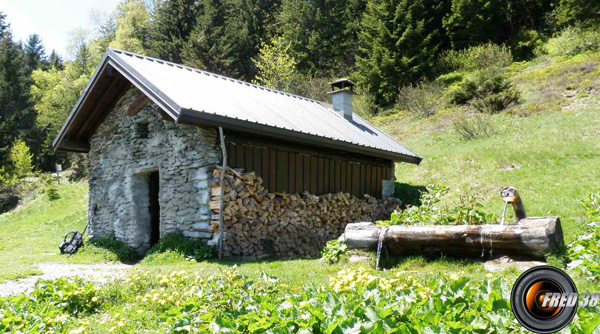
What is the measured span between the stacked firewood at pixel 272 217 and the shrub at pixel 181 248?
0.38m

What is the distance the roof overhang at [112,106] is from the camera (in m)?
7.31

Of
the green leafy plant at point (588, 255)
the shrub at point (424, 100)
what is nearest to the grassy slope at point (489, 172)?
the green leafy plant at point (588, 255)

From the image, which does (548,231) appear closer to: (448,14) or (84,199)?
(84,199)

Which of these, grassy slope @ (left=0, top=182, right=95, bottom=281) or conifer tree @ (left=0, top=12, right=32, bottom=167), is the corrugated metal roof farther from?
conifer tree @ (left=0, top=12, right=32, bottom=167)

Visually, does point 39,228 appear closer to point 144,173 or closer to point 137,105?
point 144,173

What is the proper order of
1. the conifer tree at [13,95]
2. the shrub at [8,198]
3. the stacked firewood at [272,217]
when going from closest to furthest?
the stacked firewood at [272,217] < the shrub at [8,198] < the conifer tree at [13,95]

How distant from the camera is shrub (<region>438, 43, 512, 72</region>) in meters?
25.1

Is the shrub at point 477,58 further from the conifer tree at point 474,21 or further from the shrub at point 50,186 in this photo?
the shrub at point 50,186

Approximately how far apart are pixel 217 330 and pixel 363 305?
960mm

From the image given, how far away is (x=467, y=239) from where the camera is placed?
17.9 feet

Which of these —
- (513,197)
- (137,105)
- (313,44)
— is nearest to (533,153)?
(513,197)

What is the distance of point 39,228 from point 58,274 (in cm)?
1188

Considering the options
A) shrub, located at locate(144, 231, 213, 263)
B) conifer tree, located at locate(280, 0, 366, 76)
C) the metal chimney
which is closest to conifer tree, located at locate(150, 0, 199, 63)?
conifer tree, located at locate(280, 0, 366, 76)

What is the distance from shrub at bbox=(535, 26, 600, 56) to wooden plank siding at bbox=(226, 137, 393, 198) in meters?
17.5
